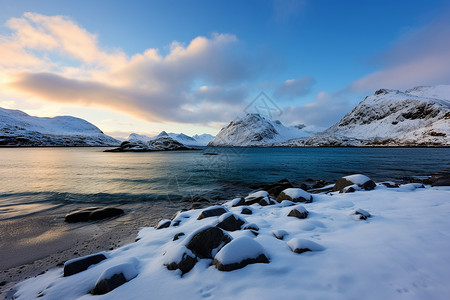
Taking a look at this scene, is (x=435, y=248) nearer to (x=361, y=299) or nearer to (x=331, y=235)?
(x=331, y=235)

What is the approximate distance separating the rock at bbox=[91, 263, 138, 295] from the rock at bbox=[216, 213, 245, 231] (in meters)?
2.80

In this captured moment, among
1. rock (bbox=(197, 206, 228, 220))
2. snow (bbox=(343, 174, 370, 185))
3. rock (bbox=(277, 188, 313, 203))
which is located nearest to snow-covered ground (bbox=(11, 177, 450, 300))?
rock (bbox=(197, 206, 228, 220))

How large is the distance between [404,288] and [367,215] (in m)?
3.94

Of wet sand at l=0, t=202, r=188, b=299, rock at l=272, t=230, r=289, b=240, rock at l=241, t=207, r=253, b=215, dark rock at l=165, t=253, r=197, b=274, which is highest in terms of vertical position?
rock at l=272, t=230, r=289, b=240

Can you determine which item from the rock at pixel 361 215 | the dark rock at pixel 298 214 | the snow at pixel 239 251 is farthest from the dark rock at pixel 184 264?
the rock at pixel 361 215

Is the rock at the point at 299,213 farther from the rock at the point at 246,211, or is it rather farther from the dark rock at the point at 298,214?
the rock at the point at 246,211

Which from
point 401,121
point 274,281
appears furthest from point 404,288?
point 401,121

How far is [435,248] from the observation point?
3.90 metres

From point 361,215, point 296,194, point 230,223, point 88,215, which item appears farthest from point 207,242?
point 88,215

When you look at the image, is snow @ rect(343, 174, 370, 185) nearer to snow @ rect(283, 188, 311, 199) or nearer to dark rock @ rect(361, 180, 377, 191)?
dark rock @ rect(361, 180, 377, 191)

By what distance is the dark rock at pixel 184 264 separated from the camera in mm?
4000

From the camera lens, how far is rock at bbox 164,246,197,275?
4.03 metres

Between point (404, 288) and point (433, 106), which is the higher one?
point (433, 106)

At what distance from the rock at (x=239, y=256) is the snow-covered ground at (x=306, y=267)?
0.07 feet
